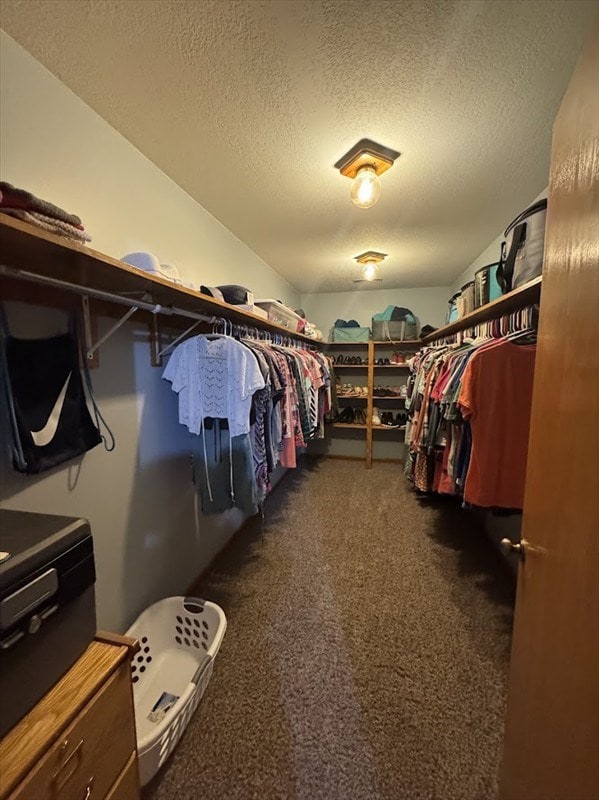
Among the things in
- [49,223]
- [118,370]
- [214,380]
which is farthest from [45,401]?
[214,380]

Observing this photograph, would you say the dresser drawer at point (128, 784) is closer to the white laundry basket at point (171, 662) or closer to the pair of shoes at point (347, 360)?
the white laundry basket at point (171, 662)

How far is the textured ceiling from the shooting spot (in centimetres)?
93

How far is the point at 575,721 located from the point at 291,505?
8.68 feet

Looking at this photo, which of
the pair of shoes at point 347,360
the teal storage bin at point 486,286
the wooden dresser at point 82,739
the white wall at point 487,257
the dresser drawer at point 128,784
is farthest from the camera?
the pair of shoes at point 347,360

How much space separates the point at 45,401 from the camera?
103 centimetres

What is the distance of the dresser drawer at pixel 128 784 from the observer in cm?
74

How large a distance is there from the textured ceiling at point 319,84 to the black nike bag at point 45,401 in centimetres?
91

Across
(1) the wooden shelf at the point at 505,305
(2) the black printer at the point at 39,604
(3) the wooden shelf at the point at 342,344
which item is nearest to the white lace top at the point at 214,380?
(2) the black printer at the point at 39,604

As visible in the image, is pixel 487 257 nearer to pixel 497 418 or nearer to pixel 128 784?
pixel 497 418

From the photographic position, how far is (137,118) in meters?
1.30

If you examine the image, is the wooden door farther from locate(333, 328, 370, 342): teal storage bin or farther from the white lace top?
locate(333, 328, 370, 342): teal storage bin

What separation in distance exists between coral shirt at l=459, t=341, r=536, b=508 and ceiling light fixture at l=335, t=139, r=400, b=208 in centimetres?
97

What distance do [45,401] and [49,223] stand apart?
0.54 metres

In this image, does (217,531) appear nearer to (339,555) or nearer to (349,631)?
(339,555)
